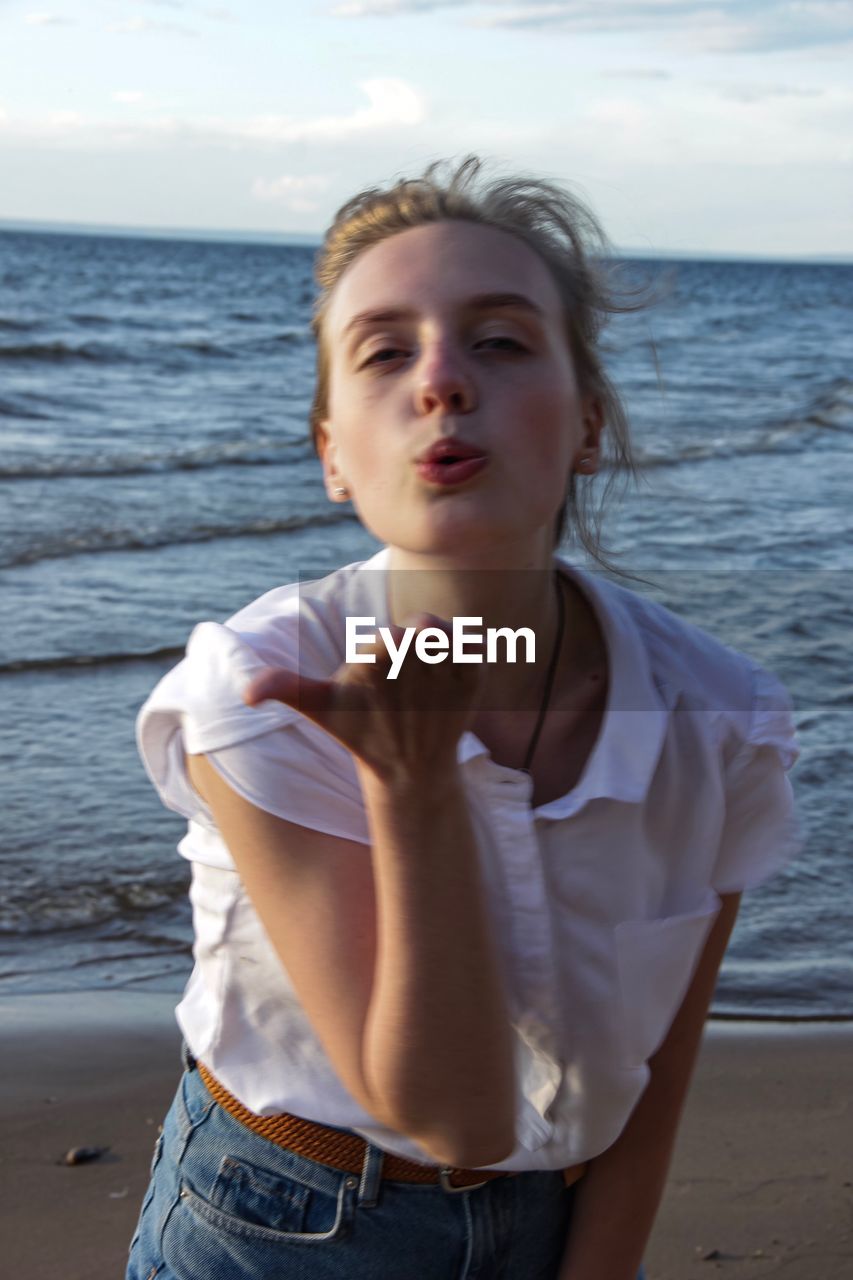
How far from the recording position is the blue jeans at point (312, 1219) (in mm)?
1562

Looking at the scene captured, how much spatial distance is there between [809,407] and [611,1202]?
19.7 m

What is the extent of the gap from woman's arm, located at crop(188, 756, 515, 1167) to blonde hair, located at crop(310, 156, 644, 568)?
709 millimetres

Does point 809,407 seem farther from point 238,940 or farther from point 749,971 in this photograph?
point 238,940

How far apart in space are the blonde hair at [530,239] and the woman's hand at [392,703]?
734 mm

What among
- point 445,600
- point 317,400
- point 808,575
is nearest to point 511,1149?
point 445,600

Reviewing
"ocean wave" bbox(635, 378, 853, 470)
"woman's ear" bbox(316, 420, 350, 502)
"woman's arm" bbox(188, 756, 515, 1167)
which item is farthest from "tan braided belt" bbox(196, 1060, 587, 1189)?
"ocean wave" bbox(635, 378, 853, 470)

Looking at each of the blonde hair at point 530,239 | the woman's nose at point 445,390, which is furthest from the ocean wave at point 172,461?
the woman's nose at point 445,390

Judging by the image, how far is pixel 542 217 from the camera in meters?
1.81

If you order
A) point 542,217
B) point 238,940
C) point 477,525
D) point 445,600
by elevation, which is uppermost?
point 542,217

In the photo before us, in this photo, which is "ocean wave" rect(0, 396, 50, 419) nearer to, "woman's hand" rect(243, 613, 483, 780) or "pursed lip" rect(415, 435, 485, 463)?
"pursed lip" rect(415, 435, 485, 463)

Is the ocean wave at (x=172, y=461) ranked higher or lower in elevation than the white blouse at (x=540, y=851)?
lower

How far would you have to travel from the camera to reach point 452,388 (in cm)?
151

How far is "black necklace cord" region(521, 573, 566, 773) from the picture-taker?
1639 mm

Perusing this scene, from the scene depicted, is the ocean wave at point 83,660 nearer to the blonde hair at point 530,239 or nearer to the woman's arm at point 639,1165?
the blonde hair at point 530,239
